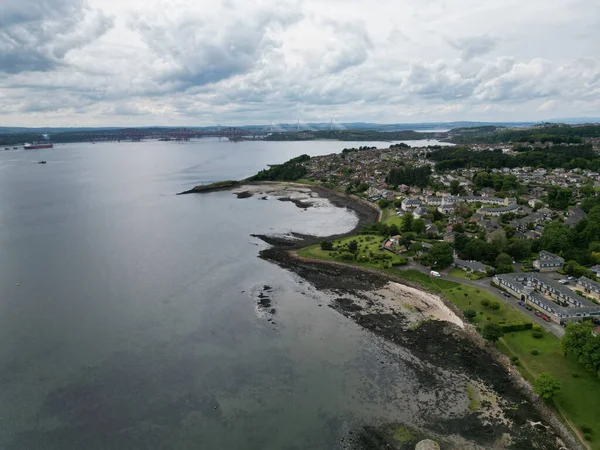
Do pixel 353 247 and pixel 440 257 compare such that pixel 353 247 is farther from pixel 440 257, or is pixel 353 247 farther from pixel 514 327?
pixel 514 327

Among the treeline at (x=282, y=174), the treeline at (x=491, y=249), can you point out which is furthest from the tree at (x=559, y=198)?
the treeline at (x=282, y=174)

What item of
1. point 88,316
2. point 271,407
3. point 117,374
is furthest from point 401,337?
point 88,316

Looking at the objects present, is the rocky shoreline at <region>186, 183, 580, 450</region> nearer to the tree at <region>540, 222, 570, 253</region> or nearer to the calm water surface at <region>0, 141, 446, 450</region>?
the calm water surface at <region>0, 141, 446, 450</region>

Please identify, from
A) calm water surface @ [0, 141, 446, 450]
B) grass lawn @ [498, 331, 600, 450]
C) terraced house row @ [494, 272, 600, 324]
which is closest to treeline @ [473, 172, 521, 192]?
calm water surface @ [0, 141, 446, 450]

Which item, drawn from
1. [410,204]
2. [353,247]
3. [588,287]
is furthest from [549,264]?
[410,204]

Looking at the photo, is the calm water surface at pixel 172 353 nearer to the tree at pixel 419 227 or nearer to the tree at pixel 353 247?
the tree at pixel 353 247

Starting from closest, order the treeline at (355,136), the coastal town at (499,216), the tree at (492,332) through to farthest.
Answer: the tree at (492,332), the coastal town at (499,216), the treeline at (355,136)
